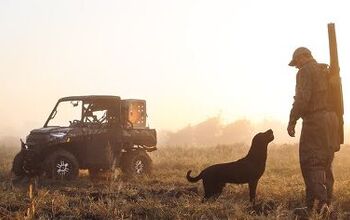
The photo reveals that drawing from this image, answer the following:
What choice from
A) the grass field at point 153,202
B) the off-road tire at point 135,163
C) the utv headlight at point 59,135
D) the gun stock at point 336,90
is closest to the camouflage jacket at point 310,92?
the gun stock at point 336,90

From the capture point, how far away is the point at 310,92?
759 cm

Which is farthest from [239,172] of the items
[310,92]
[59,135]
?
[59,135]

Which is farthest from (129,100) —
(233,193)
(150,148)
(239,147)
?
(239,147)

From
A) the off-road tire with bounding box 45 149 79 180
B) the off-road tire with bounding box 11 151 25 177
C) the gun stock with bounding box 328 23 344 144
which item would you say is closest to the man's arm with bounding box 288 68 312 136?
the gun stock with bounding box 328 23 344 144

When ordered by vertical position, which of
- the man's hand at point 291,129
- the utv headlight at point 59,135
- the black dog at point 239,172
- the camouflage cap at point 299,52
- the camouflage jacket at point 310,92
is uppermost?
the camouflage cap at point 299,52

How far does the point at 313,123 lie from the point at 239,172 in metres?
1.66

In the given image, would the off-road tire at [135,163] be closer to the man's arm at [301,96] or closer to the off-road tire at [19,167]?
the off-road tire at [19,167]

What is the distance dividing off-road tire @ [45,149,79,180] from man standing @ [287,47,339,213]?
324 inches

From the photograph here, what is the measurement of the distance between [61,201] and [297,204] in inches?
145

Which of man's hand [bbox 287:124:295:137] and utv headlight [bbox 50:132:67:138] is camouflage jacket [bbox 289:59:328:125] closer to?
man's hand [bbox 287:124:295:137]

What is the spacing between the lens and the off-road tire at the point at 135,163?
16344 millimetres

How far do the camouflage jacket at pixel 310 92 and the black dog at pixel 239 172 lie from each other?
1345mm

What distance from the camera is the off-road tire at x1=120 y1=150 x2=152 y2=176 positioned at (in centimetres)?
1634

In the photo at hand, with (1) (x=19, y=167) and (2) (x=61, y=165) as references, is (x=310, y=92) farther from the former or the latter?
(1) (x=19, y=167)
